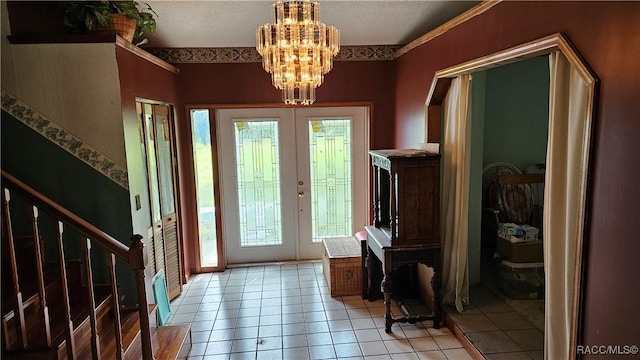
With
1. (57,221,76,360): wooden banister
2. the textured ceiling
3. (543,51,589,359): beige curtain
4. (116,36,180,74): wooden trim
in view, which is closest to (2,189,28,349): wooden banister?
(57,221,76,360): wooden banister

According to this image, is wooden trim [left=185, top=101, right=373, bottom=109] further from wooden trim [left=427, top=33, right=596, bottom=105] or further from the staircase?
the staircase

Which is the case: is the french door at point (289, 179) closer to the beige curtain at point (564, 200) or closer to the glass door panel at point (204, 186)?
the glass door panel at point (204, 186)

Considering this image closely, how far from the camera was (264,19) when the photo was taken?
12.1 feet

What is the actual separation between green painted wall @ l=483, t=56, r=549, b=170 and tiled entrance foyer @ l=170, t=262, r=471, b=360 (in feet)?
6.88

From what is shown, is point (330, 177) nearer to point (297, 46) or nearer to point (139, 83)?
point (139, 83)

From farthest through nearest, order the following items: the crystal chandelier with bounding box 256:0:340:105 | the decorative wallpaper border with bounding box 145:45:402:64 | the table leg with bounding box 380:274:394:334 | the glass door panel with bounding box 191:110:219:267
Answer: the glass door panel with bounding box 191:110:219:267 → the decorative wallpaper border with bounding box 145:45:402:64 → the table leg with bounding box 380:274:394:334 → the crystal chandelier with bounding box 256:0:340:105

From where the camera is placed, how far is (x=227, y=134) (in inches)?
185

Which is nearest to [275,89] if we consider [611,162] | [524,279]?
[524,279]

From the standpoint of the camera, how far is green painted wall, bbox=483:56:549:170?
4.17 metres

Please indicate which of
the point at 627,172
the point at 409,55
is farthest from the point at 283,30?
the point at 409,55

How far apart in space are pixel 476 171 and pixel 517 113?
104 cm

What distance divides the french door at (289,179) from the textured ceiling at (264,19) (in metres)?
0.90

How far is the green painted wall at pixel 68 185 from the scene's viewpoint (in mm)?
2771

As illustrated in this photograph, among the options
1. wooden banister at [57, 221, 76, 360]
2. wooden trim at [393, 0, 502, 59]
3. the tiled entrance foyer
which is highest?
wooden trim at [393, 0, 502, 59]
